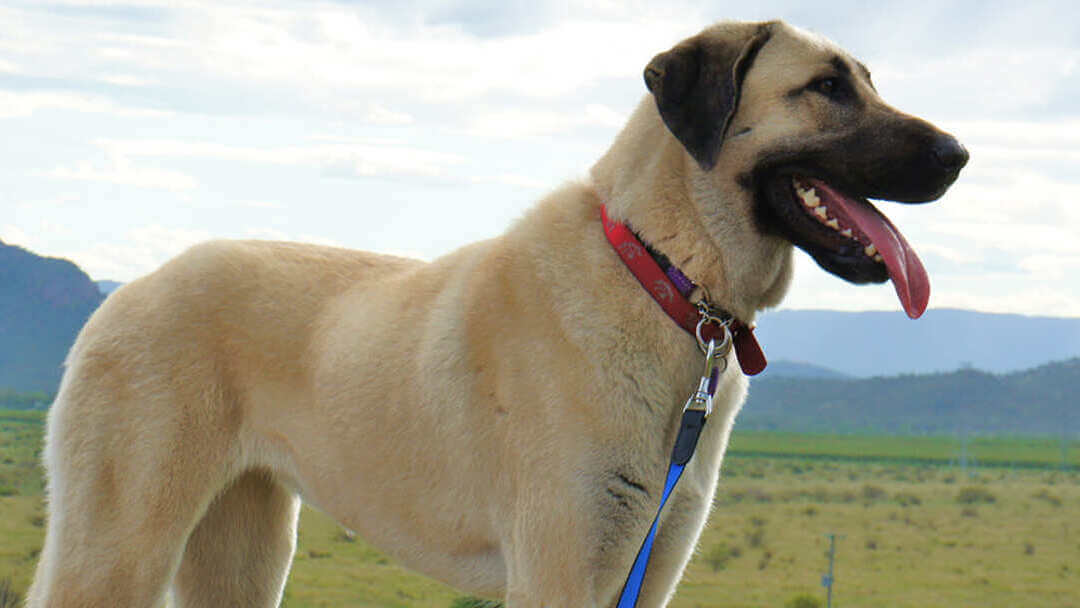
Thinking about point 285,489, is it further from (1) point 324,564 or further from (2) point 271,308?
(1) point 324,564

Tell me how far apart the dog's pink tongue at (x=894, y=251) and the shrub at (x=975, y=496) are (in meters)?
90.4

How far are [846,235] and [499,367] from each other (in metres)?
1.44

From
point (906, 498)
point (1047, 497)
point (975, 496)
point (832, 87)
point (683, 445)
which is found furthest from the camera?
point (906, 498)

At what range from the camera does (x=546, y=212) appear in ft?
14.8

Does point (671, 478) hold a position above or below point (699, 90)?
below

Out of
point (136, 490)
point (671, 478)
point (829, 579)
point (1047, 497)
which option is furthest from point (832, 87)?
point (1047, 497)

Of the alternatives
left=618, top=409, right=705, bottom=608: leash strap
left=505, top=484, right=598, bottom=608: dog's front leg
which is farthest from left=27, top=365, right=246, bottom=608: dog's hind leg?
left=618, top=409, right=705, bottom=608: leash strap

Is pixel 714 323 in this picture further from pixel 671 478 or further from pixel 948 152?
pixel 948 152

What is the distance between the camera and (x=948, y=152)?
13.2 ft

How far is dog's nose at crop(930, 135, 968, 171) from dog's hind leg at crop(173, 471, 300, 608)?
11.3ft

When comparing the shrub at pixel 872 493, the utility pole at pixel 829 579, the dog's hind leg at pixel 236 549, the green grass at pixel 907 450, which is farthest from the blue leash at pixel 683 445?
the green grass at pixel 907 450

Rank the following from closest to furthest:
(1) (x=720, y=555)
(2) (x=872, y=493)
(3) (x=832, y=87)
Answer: (3) (x=832, y=87)
(1) (x=720, y=555)
(2) (x=872, y=493)

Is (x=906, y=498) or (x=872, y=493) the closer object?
(x=906, y=498)

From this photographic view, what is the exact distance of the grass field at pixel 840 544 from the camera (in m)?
60.7
